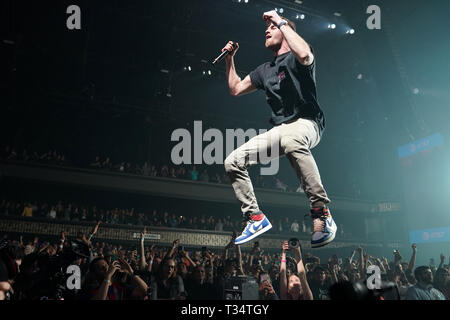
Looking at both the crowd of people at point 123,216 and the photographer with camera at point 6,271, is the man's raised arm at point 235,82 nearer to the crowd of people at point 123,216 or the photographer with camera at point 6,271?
the photographer with camera at point 6,271

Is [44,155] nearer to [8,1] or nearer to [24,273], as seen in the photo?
[8,1]

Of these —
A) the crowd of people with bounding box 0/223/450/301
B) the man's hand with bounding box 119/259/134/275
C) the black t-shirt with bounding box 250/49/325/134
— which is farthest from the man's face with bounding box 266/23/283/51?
the man's hand with bounding box 119/259/134/275

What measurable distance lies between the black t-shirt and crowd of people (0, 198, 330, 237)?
13063mm

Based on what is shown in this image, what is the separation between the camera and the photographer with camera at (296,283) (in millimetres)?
4547

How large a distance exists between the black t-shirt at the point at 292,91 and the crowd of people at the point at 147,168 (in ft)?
45.7

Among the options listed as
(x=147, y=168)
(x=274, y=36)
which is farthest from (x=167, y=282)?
(x=147, y=168)

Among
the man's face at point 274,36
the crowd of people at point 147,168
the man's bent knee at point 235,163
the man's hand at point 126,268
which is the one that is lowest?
the man's hand at point 126,268

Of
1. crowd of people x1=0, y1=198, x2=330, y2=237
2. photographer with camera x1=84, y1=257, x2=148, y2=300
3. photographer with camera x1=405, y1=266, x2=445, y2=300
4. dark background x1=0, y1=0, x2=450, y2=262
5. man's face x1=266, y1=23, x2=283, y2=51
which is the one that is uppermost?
dark background x1=0, y1=0, x2=450, y2=262

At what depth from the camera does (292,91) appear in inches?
130

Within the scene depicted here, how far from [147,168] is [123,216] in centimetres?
245

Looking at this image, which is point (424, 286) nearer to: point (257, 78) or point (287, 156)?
point (287, 156)

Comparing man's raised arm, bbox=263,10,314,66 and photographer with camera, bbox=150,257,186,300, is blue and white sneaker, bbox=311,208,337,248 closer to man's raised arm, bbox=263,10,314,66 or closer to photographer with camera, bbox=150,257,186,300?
man's raised arm, bbox=263,10,314,66

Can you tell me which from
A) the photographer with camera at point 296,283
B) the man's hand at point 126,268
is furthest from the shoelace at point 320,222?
the man's hand at point 126,268

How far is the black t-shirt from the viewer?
3.25m
